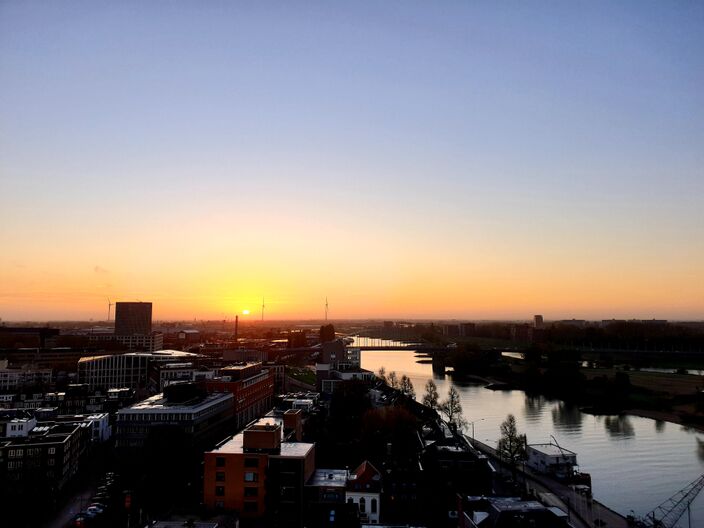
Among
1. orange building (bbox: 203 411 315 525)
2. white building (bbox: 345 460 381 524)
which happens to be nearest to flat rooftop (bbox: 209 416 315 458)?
orange building (bbox: 203 411 315 525)

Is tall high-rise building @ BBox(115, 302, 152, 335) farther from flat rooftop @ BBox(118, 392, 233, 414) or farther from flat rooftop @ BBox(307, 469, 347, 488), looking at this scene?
flat rooftop @ BBox(307, 469, 347, 488)

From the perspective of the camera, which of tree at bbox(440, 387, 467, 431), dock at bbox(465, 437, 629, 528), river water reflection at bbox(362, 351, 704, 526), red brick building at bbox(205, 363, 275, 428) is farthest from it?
tree at bbox(440, 387, 467, 431)

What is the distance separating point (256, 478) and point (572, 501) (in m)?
A: 3.63

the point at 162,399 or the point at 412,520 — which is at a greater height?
the point at 162,399

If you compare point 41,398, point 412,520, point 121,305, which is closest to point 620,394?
point 412,520

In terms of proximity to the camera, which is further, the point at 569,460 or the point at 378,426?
the point at 378,426

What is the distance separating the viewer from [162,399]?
8836 mm

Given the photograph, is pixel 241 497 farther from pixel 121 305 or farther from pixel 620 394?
pixel 121 305

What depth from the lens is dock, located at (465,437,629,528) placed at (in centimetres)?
584

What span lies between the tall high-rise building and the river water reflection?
758 inches

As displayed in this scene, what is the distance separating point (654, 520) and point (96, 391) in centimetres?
1057

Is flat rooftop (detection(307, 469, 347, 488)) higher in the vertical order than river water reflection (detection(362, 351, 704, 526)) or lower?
higher

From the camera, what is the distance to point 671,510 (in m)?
6.34

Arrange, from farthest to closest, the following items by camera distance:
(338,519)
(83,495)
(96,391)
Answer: (96,391) → (83,495) → (338,519)
